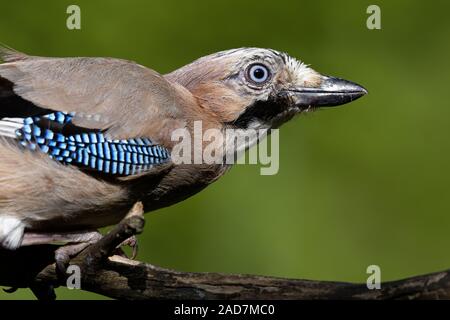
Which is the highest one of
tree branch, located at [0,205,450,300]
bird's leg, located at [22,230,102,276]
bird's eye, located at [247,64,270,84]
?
bird's eye, located at [247,64,270,84]

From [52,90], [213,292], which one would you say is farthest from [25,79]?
[213,292]

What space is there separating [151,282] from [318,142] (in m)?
3.38

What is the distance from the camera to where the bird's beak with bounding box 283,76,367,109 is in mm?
6918

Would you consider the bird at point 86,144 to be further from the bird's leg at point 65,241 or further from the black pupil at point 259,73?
the black pupil at point 259,73

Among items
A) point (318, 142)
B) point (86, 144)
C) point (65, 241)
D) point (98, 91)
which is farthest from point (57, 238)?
point (318, 142)

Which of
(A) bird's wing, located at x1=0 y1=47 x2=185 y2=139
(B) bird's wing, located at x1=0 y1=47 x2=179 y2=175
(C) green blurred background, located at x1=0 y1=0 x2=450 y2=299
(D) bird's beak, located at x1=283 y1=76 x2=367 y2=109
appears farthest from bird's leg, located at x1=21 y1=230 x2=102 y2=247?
(C) green blurred background, located at x1=0 y1=0 x2=450 y2=299

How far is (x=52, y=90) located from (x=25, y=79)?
0.18 m

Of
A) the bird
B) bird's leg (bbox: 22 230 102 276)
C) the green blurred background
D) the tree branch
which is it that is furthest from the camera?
the green blurred background

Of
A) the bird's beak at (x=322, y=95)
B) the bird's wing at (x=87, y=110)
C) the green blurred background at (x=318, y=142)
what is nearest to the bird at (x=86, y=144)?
the bird's wing at (x=87, y=110)

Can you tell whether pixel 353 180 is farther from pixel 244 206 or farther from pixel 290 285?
pixel 290 285

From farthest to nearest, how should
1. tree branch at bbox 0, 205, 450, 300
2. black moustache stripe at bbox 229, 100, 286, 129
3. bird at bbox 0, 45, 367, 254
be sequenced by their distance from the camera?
black moustache stripe at bbox 229, 100, 286, 129 → bird at bbox 0, 45, 367, 254 → tree branch at bbox 0, 205, 450, 300

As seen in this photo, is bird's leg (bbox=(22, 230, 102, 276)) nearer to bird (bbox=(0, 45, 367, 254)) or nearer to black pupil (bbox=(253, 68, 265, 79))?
bird (bbox=(0, 45, 367, 254))

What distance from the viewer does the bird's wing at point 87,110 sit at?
6285mm

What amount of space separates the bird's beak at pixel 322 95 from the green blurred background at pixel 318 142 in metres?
1.91
